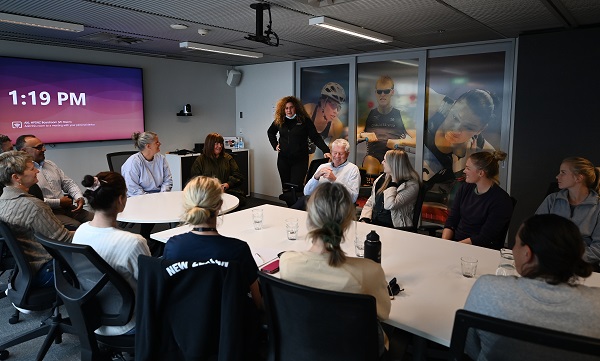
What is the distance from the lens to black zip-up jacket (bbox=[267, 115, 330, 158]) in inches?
221

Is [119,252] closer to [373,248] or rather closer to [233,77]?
[373,248]

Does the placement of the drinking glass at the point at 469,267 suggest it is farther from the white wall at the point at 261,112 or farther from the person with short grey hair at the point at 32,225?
the white wall at the point at 261,112

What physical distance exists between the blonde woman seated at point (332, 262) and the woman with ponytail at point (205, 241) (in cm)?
27

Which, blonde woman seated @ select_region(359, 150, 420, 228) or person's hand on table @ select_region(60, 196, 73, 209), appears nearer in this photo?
blonde woman seated @ select_region(359, 150, 420, 228)

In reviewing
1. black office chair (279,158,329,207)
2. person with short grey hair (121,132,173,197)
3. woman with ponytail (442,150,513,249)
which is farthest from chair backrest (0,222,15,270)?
woman with ponytail (442,150,513,249)

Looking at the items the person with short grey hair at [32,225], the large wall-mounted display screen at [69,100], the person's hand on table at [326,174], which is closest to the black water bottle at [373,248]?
the person with short grey hair at [32,225]

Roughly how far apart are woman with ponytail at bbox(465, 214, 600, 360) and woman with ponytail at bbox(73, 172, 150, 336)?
1.53 m

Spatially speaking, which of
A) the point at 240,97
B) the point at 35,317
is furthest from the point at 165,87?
the point at 35,317

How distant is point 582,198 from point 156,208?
3.24 m

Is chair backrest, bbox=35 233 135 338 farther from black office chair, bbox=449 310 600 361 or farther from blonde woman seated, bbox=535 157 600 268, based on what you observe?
blonde woman seated, bbox=535 157 600 268

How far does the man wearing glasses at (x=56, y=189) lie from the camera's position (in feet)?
12.9

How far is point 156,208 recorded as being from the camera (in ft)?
11.8

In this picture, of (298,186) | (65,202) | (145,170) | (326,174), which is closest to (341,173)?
(326,174)

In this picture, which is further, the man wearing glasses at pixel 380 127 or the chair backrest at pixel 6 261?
the man wearing glasses at pixel 380 127
